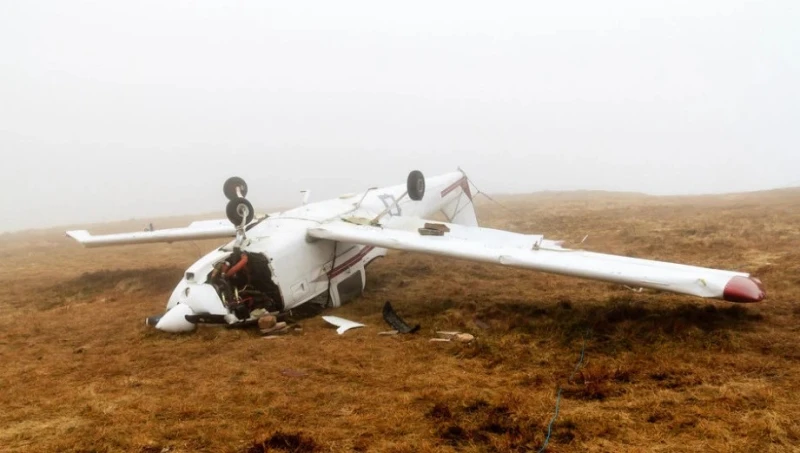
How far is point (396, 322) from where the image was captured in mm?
9422

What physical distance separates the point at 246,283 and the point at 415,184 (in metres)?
4.81

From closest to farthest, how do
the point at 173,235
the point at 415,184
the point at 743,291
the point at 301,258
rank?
the point at 743,291, the point at 301,258, the point at 415,184, the point at 173,235

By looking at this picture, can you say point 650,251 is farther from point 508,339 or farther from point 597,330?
point 508,339

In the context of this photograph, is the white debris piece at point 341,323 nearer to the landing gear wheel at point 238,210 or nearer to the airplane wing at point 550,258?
the airplane wing at point 550,258

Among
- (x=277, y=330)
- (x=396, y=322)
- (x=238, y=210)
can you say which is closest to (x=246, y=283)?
(x=277, y=330)

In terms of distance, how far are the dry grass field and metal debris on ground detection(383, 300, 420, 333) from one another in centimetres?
17

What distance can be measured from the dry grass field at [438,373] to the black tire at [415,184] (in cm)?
232

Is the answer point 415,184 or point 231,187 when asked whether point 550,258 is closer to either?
point 415,184

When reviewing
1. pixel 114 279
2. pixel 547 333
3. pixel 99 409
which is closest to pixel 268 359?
pixel 99 409

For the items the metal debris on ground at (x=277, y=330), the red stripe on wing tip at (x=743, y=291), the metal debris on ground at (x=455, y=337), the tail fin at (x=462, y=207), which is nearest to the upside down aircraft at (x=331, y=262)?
the red stripe on wing tip at (x=743, y=291)

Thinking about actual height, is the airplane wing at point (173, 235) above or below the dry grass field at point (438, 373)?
above

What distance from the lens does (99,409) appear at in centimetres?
596

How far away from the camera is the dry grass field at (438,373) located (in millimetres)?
4977

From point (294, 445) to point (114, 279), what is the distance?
11957 millimetres
